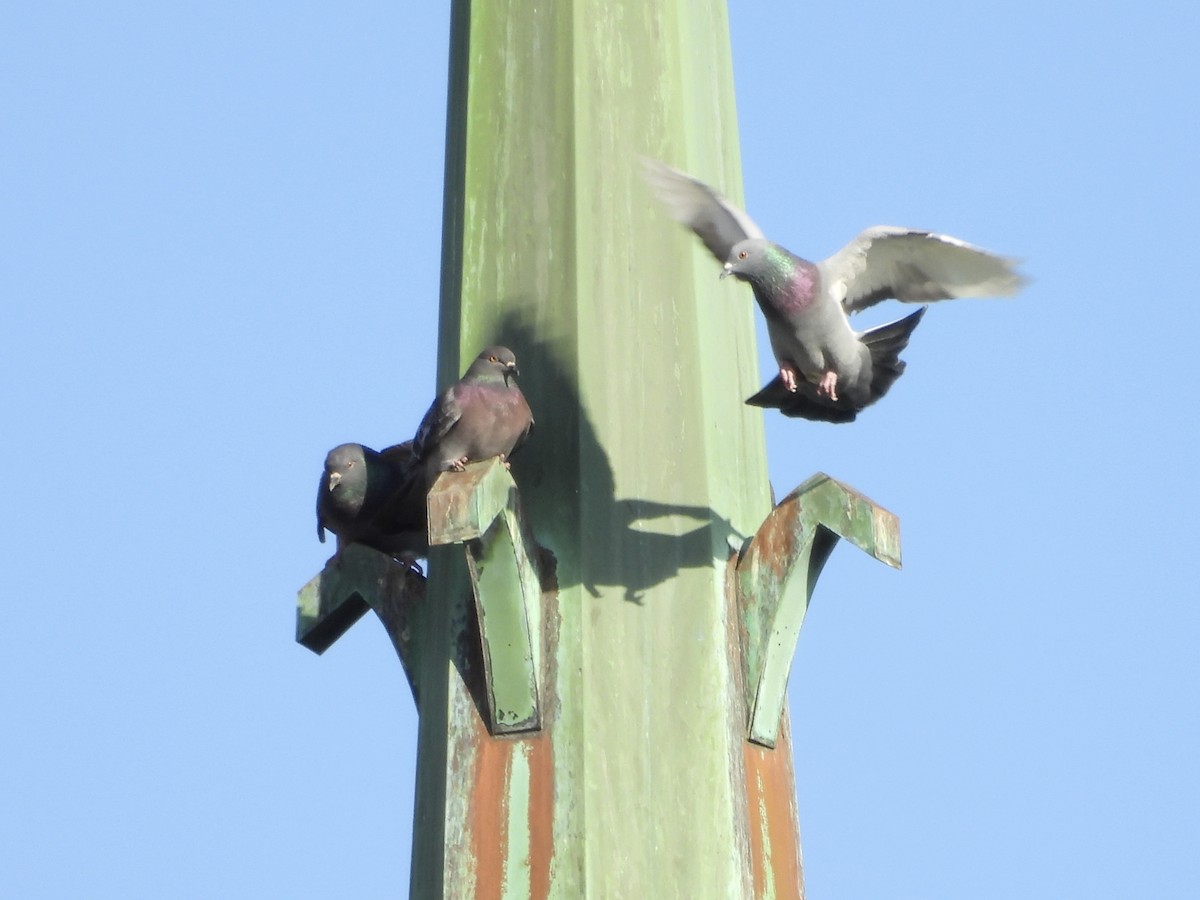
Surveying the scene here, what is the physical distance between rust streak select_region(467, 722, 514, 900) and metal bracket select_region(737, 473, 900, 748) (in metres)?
0.78

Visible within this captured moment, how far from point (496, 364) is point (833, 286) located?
5.14 ft

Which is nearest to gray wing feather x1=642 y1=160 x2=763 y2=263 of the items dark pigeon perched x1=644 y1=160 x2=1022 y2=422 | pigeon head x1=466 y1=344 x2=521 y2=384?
dark pigeon perched x1=644 y1=160 x2=1022 y2=422

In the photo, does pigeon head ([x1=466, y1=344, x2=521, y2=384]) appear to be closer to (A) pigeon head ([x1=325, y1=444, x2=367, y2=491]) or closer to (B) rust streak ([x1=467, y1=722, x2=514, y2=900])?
(B) rust streak ([x1=467, y1=722, x2=514, y2=900])

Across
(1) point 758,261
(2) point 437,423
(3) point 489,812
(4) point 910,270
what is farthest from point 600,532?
(4) point 910,270

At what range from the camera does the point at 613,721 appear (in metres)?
5.22

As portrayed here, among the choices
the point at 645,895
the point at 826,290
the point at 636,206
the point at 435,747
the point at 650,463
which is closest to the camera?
the point at 645,895

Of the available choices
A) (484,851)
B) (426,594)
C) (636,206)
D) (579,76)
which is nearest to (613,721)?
(484,851)

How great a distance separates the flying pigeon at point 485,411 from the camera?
5.84m

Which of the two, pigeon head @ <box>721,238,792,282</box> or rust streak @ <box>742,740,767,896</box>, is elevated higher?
pigeon head @ <box>721,238,792,282</box>

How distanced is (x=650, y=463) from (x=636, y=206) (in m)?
0.94

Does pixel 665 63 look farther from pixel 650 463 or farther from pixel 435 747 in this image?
pixel 435 747

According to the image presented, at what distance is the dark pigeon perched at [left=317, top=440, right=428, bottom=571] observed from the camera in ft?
23.6

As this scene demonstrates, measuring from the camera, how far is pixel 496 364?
591 cm

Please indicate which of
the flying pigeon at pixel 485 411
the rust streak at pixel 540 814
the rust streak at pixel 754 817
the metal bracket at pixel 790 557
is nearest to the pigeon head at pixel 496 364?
the flying pigeon at pixel 485 411
